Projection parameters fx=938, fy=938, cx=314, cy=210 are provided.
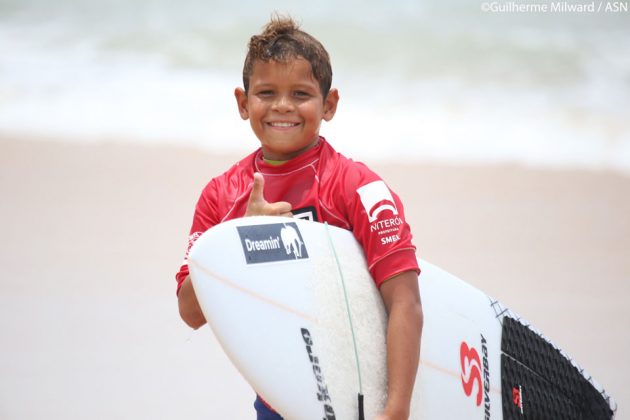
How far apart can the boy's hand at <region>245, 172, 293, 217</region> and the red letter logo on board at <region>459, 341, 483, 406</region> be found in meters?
0.72

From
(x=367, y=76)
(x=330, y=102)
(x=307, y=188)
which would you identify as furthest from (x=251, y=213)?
(x=367, y=76)

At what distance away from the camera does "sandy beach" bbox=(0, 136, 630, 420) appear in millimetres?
4020

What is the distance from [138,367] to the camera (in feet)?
13.6

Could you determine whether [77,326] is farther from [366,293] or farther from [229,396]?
[366,293]

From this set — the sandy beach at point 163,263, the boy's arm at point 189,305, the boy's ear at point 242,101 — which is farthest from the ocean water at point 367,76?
the boy's arm at point 189,305

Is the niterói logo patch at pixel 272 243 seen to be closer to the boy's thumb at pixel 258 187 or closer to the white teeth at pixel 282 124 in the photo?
the boy's thumb at pixel 258 187

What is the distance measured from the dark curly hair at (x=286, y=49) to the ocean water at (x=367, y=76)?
441 centimetres

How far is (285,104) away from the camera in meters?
2.07

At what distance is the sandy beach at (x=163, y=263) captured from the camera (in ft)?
13.2

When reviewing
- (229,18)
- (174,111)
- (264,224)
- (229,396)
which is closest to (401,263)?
(264,224)

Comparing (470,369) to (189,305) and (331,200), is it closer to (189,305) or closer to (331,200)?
(331,200)

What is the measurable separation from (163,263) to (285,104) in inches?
128

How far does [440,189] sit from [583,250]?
104cm

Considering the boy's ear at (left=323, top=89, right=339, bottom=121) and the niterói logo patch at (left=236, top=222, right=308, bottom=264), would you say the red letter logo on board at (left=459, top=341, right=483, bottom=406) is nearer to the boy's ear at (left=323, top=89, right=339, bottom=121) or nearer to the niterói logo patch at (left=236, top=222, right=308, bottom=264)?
the niterói logo patch at (left=236, top=222, right=308, bottom=264)
